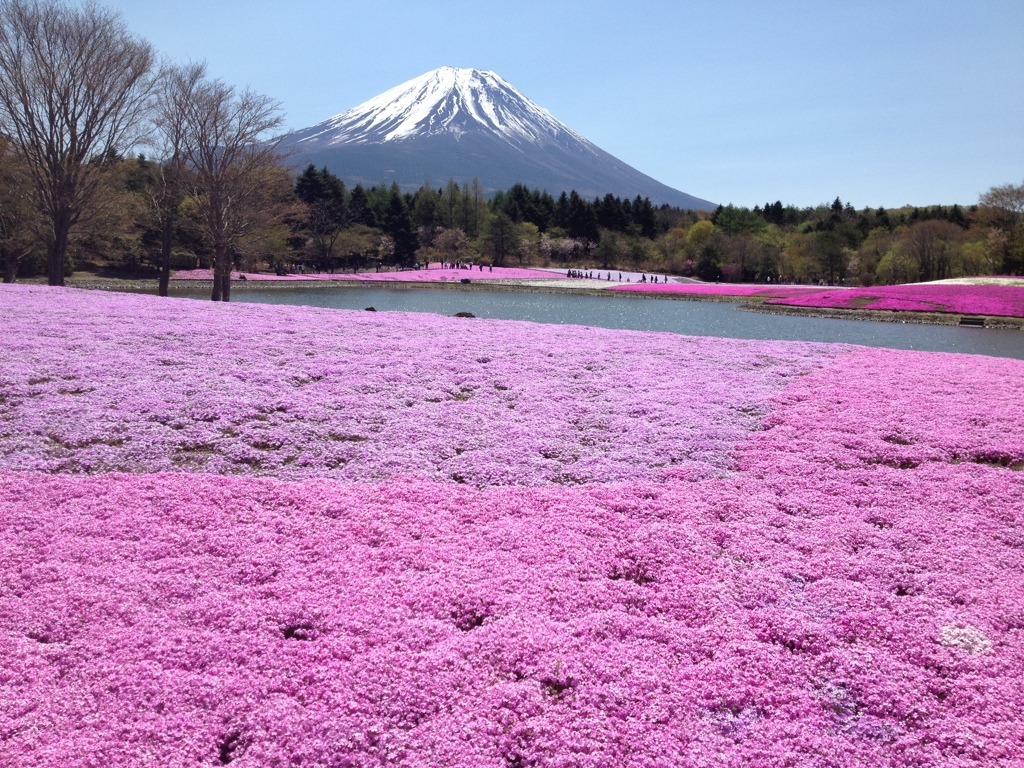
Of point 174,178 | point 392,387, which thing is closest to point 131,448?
point 392,387

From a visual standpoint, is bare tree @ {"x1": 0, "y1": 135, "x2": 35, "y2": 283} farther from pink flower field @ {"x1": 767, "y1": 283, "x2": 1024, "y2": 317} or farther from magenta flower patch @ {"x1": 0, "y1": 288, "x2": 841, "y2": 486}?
Result: pink flower field @ {"x1": 767, "y1": 283, "x2": 1024, "y2": 317}

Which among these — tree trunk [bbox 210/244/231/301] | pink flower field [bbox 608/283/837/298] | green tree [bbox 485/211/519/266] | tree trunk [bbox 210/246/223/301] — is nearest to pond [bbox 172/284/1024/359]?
tree trunk [bbox 210/244/231/301]

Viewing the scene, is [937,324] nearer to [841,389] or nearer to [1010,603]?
[841,389]

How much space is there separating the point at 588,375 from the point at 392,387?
442cm

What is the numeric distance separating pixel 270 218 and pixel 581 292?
1458 inches

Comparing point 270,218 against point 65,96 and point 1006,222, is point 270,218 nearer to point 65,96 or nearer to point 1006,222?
point 65,96

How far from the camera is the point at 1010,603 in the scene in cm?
533

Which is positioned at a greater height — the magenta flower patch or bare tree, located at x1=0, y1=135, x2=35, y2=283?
bare tree, located at x1=0, y1=135, x2=35, y2=283

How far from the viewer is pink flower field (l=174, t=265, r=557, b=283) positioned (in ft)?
238

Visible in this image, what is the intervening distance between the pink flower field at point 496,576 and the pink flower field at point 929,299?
36.6 metres

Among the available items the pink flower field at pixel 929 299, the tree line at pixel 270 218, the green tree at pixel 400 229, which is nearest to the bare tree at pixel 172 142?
the tree line at pixel 270 218

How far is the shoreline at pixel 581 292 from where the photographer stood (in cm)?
3947

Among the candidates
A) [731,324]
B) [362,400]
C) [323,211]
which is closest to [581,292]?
[731,324]

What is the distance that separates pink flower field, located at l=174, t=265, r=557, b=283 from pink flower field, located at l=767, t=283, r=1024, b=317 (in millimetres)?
39294
